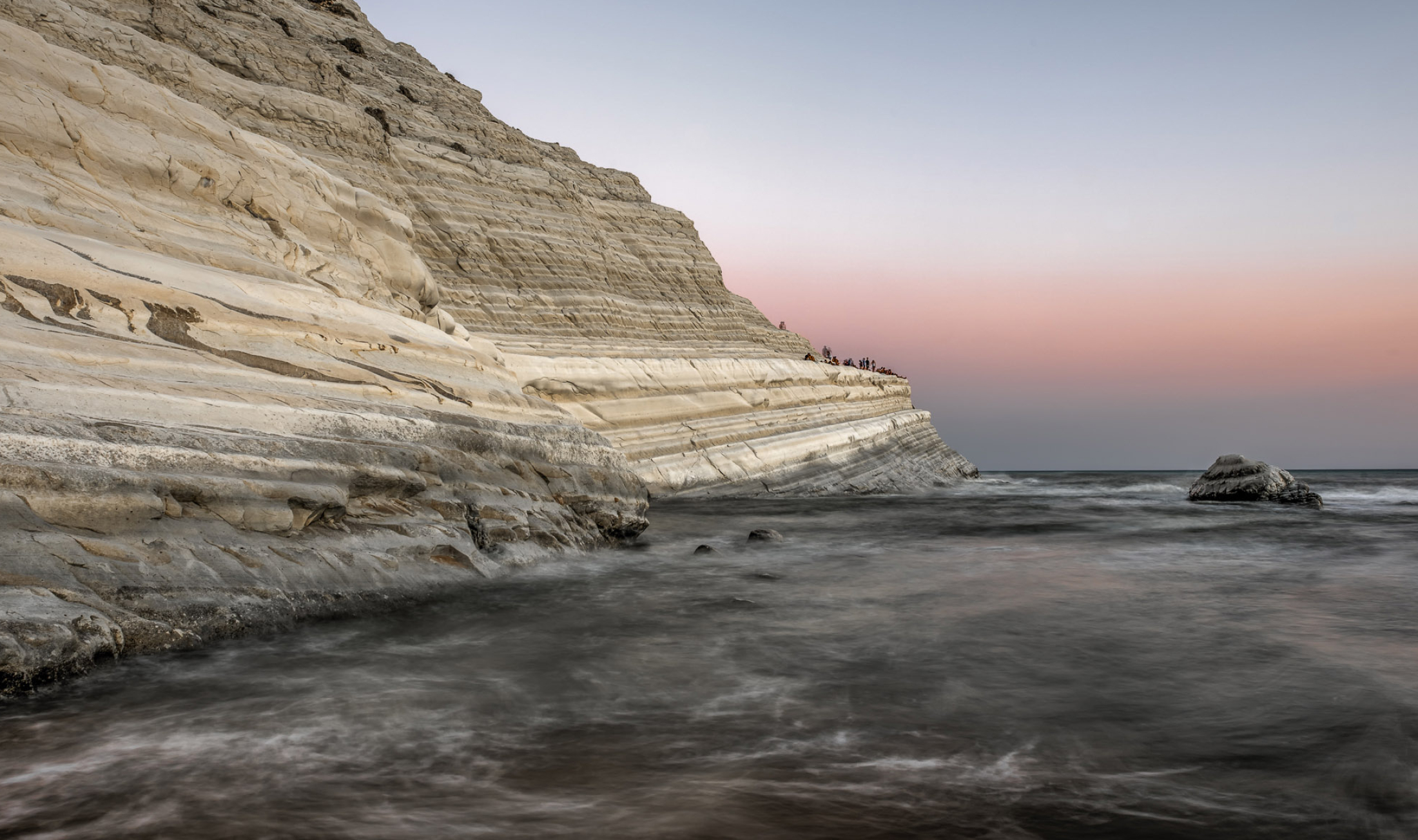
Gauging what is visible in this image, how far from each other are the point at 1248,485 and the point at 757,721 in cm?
1829

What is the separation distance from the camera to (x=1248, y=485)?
56.4 feet

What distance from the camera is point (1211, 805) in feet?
8.03

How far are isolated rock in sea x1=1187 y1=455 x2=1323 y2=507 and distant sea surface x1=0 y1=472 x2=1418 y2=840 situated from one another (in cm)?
1271

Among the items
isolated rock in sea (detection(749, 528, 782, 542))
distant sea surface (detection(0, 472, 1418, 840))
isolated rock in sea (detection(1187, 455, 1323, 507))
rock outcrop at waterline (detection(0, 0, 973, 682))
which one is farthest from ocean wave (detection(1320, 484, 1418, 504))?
distant sea surface (detection(0, 472, 1418, 840))

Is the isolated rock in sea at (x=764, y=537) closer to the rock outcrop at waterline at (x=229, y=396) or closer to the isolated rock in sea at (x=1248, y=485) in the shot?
the rock outcrop at waterline at (x=229, y=396)

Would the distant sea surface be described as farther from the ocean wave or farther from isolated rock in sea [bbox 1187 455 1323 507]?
the ocean wave

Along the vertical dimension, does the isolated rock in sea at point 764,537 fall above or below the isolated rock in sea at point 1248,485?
below

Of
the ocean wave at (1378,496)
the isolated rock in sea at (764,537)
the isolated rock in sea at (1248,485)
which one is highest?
the isolated rock in sea at (1248,485)

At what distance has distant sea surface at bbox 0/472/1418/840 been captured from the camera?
91.9 inches

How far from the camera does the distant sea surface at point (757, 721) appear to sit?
2.33 m

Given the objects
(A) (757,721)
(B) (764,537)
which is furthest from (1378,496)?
(A) (757,721)

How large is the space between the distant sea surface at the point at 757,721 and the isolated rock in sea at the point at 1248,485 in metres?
12.7

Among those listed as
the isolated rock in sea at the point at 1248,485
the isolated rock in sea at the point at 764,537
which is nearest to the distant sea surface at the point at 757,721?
the isolated rock in sea at the point at 764,537

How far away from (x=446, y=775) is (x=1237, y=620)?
5228 mm
